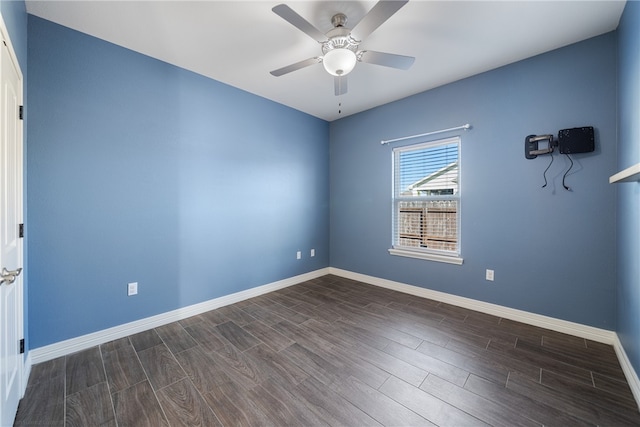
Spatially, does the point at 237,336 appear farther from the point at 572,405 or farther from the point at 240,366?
the point at 572,405

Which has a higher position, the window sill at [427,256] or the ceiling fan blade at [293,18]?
the ceiling fan blade at [293,18]

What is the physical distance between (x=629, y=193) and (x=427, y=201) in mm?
1774

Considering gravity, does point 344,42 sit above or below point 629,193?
above

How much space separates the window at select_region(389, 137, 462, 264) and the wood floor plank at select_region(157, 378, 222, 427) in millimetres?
2807

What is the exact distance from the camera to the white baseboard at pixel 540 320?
1.75m

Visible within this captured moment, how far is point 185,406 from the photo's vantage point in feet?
5.03

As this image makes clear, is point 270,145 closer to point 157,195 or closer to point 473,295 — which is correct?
point 157,195

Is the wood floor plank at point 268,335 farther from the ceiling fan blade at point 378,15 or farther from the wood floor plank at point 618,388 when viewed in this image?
the ceiling fan blade at point 378,15

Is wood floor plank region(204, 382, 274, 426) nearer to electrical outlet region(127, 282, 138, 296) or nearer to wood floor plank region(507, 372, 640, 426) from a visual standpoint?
electrical outlet region(127, 282, 138, 296)

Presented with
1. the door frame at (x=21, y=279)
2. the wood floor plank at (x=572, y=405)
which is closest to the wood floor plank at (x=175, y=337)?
the door frame at (x=21, y=279)

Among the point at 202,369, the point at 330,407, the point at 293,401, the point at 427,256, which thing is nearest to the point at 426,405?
the point at 330,407

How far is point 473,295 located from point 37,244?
416 centimetres

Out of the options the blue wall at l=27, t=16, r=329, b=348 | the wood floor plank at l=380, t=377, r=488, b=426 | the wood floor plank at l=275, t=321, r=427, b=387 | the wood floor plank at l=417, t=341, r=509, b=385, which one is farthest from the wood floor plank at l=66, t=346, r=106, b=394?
the wood floor plank at l=417, t=341, r=509, b=385

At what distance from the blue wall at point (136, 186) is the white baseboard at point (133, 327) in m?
0.06
